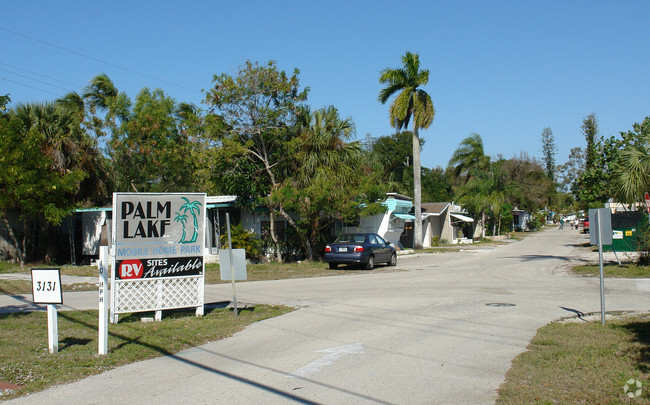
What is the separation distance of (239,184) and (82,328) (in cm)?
1620

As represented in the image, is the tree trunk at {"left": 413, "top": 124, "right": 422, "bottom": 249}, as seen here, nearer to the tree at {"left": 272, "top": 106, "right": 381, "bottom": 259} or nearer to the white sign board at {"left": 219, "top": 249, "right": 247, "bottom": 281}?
the tree at {"left": 272, "top": 106, "right": 381, "bottom": 259}

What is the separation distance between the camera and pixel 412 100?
36750 millimetres

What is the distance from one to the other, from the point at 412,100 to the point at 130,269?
28.6m

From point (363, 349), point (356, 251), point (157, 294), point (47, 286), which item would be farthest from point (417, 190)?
point (47, 286)

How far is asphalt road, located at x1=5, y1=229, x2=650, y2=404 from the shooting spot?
255 inches

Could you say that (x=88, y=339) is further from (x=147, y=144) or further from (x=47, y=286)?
(x=147, y=144)

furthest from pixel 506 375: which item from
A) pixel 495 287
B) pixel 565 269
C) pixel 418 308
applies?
pixel 565 269

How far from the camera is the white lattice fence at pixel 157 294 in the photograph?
1086 centimetres

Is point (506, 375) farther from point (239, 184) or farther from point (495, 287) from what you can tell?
point (239, 184)

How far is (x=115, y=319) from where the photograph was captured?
35.6ft

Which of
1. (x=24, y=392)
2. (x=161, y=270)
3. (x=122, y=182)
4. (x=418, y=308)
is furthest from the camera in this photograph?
(x=122, y=182)

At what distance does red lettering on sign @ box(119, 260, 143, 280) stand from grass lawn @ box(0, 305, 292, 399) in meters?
0.92

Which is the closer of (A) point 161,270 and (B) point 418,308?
(A) point 161,270

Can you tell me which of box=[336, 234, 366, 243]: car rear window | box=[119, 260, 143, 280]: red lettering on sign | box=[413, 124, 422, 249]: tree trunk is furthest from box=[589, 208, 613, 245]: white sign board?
box=[413, 124, 422, 249]: tree trunk
